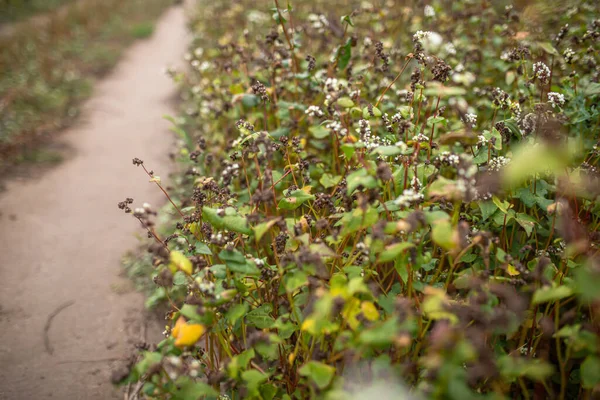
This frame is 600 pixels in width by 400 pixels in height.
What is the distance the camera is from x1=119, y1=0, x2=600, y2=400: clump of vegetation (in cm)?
115

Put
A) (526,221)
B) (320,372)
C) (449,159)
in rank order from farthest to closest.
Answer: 1. (526,221)
2. (449,159)
3. (320,372)

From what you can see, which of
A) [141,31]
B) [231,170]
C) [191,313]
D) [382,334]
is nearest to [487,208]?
[382,334]

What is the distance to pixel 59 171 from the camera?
3.83 meters

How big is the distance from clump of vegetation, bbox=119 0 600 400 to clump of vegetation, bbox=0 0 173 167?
2.81 metres

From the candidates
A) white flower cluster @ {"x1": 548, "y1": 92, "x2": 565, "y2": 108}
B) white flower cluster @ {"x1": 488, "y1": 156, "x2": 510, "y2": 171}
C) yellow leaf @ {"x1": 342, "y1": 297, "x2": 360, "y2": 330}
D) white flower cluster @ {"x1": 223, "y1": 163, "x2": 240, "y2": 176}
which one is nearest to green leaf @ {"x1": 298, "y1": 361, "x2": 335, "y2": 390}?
yellow leaf @ {"x1": 342, "y1": 297, "x2": 360, "y2": 330}

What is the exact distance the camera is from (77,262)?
275cm

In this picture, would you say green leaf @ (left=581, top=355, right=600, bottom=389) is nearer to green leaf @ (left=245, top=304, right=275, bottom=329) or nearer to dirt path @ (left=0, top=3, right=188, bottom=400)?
green leaf @ (left=245, top=304, right=275, bottom=329)

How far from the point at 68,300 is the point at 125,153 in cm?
204

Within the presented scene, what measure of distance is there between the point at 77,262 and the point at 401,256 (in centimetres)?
233

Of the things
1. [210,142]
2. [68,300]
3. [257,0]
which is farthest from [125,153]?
[257,0]

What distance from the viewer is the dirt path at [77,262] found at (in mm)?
1996

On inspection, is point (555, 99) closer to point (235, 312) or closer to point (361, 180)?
point (361, 180)

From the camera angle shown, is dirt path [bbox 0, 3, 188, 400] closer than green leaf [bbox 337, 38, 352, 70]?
Yes

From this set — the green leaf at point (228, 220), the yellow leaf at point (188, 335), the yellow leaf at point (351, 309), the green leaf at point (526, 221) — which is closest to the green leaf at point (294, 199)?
the green leaf at point (228, 220)
